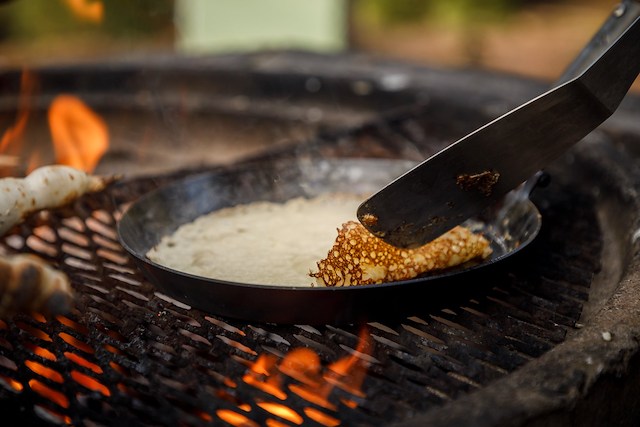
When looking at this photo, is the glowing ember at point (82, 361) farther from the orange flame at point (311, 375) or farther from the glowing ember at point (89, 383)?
the orange flame at point (311, 375)

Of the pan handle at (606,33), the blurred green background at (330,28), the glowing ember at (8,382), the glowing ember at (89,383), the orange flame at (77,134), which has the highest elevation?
the blurred green background at (330,28)

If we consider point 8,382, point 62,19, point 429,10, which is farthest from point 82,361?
point 429,10

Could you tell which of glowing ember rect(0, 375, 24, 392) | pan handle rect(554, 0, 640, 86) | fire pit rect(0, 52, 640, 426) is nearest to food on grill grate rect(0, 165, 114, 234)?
fire pit rect(0, 52, 640, 426)

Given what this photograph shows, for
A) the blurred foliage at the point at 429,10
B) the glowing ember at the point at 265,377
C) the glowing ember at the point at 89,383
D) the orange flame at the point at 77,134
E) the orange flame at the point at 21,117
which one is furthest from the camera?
the blurred foliage at the point at 429,10

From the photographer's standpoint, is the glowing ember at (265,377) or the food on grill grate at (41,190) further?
the food on grill grate at (41,190)

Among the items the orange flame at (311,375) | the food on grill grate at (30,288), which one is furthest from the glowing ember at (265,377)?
the food on grill grate at (30,288)

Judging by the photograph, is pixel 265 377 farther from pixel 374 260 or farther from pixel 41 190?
pixel 41 190

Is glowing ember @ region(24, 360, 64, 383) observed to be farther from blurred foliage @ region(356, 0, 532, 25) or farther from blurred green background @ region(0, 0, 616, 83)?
blurred foliage @ region(356, 0, 532, 25)
